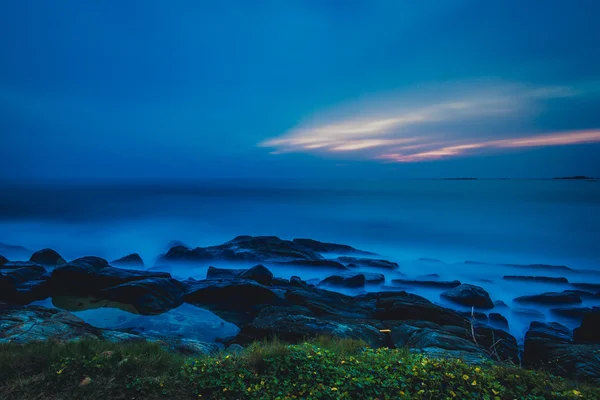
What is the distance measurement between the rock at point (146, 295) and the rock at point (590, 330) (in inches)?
584

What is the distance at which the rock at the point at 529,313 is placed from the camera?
12875mm

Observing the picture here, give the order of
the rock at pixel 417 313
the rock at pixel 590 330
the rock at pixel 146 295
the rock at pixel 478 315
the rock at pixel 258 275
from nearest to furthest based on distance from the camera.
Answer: the rock at pixel 590 330 → the rock at pixel 417 313 → the rock at pixel 146 295 → the rock at pixel 478 315 → the rock at pixel 258 275

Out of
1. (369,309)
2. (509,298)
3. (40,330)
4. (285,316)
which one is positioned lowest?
(509,298)

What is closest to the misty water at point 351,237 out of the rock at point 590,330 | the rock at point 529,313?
the rock at point 529,313

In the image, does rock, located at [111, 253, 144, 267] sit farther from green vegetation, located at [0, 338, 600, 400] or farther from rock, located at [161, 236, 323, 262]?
green vegetation, located at [0, 338, 600, 400]

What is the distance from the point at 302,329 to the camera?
27.6ft

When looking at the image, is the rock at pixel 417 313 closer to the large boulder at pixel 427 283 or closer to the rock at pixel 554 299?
the large boulder at pixel 427 283

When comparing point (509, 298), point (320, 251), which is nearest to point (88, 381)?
point (509, 298)

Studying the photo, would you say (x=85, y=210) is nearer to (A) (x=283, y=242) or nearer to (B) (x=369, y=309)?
(A) (x=283, y=242)

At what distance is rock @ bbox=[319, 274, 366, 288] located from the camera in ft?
51.6

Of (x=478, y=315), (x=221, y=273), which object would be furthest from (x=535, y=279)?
(x=221, y=273)

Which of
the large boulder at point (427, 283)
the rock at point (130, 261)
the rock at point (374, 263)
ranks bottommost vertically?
the large boulder at point (427, 283)

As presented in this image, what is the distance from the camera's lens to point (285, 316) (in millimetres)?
9227

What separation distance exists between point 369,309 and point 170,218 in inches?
1342
